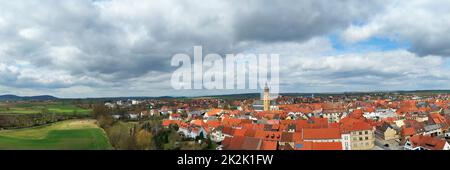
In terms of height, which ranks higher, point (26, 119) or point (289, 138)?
point (26, 119)

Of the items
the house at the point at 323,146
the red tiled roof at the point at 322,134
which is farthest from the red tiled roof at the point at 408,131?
the house at the point at 323,146

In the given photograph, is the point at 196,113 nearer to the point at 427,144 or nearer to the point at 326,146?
the point at 427,144

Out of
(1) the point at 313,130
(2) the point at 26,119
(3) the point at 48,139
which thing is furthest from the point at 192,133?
(3) the point at 48,139

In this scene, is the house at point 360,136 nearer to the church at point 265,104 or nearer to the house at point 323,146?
the house at point 323,146

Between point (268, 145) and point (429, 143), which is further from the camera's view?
point (429, 143)
